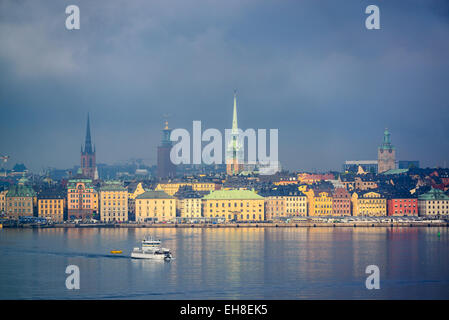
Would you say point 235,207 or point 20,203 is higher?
point 20,203

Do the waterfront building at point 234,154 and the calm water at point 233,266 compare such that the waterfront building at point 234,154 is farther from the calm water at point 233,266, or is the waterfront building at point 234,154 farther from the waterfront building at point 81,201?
the calm water at point 233,266

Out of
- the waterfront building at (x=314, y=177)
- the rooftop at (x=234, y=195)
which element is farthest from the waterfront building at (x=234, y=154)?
the rooftop at (x=234, y=195)

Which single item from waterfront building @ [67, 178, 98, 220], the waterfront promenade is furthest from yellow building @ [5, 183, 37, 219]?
the waterfront promenade

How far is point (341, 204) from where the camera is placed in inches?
1802

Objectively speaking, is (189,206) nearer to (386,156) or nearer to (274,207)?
(274,207)

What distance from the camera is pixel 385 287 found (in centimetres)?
2038

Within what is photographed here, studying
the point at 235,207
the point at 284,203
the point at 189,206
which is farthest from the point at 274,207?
the point at 189,206

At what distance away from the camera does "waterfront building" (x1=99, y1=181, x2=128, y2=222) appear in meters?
42.9

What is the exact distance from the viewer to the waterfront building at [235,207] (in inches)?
1700

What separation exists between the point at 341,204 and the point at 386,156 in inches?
930

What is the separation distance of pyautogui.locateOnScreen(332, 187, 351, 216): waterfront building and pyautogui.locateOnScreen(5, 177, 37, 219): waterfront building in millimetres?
12608

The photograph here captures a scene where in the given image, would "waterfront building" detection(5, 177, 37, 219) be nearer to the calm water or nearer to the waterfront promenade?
the waterfront promenade
